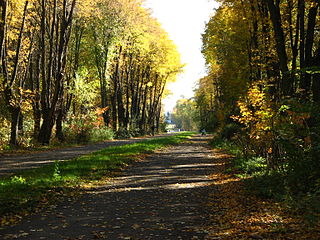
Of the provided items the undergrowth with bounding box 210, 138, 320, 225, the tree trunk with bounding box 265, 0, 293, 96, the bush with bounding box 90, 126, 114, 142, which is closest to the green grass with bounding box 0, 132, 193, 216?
the undergrowth with bounding box 210, 138, 320, 225

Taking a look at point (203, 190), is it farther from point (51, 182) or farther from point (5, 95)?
point (5, 95)

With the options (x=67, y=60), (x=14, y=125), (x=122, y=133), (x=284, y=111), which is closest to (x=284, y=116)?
(x=284, y=111)

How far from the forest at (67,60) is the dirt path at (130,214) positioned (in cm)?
1154

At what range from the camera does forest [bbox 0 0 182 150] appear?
65.1 ft

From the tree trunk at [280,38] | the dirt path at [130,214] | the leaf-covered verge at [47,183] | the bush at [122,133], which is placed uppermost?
the tree trunk at [280,38]

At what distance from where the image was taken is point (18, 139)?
2023 centimetres

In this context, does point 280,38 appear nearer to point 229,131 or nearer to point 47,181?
point 47,181

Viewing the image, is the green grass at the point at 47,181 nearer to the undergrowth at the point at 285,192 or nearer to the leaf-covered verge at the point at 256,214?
the leaf-covered verge at the point at 256,214

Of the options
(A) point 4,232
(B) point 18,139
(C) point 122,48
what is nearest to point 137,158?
(B) point 18,139

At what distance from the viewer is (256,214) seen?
6.68m

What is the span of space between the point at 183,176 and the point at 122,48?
25727mm

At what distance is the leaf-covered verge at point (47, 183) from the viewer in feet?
23.4

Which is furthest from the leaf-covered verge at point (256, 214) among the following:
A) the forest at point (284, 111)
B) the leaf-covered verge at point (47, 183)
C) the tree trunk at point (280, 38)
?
the leaf-covered verge at point (47, 183)

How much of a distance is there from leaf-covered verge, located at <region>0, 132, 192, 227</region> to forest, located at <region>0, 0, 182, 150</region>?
7869 millimetres
